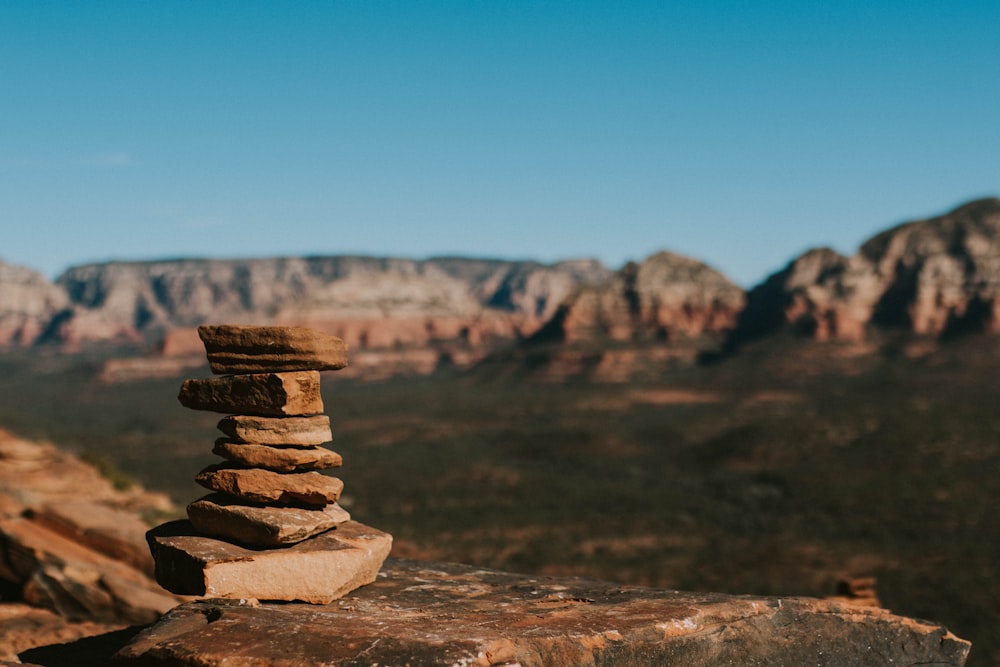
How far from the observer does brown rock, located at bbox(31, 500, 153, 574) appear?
50.6 ft

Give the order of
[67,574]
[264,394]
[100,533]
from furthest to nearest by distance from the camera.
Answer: [100,533] < [67,574] < [264,394]

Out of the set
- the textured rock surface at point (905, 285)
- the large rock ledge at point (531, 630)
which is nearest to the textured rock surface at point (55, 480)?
the large rock ledge at point (531, 630)

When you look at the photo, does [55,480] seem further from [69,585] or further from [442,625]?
[442,625]

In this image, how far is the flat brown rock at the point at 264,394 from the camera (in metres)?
9.93

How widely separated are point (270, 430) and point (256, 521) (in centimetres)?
113

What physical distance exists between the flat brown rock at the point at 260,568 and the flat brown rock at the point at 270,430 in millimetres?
1136

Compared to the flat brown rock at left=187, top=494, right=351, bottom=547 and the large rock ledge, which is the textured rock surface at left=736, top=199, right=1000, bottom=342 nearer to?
the large rock ledge

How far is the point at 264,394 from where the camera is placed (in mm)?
10008

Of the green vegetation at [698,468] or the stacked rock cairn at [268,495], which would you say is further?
the green vegetation at [698,468]

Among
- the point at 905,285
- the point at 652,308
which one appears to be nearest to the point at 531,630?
the point at 905,285

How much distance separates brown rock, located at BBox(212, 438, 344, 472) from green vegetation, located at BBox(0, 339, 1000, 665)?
2934 centimetres

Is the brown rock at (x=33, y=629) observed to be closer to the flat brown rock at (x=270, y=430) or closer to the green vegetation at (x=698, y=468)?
the flat brown rock at (x=270, y=430)

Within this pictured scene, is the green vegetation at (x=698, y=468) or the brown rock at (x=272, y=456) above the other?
the brown rock at (x=272, y=456)

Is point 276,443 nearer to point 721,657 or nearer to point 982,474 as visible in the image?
point 721,657
